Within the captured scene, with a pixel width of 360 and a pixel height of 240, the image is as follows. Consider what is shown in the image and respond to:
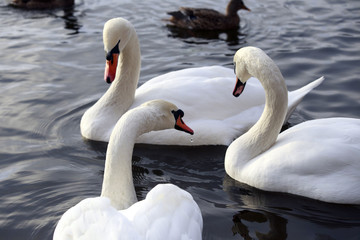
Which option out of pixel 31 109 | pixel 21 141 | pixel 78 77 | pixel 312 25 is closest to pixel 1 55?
pixel 78 77

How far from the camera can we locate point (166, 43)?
1106 centimetres

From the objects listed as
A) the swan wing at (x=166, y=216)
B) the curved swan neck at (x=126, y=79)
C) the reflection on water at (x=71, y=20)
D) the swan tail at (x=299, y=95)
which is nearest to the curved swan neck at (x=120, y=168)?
the swan wing at (x=166, y=216)

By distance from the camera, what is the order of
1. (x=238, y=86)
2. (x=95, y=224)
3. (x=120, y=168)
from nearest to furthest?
(x=95, y=224)
(x=120, y=168)
(x=238, y=86)

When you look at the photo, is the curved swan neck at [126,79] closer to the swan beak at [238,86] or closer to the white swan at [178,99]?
the white swan at [178,99]

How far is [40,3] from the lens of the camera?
13.4m

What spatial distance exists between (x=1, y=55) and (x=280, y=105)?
6261 millimetres

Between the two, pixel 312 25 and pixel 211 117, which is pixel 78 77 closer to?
pixel 211 117

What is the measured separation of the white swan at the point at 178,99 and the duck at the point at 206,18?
428cm

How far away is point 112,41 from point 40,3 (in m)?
7.00

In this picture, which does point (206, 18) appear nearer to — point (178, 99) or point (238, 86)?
point (178, 99)

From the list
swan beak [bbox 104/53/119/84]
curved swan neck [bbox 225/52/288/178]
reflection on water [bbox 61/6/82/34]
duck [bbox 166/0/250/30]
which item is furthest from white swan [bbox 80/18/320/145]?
reflection on water [bbox 61/6/82/34]

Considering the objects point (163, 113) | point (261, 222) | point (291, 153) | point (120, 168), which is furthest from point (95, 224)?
point (291, 153)

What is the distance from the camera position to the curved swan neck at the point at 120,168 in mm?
4875

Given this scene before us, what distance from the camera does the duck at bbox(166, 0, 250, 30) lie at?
38.2ft
